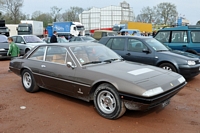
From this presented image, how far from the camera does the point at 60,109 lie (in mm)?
4535

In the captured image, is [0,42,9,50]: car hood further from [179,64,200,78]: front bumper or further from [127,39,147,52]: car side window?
[179,64,200,78]: front bumper

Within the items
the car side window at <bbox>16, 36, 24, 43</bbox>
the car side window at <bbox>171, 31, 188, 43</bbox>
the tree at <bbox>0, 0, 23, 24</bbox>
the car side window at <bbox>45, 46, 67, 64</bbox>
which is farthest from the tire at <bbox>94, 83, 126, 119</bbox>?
the tree at <bbox>0, 0, 23, 24</bbox>

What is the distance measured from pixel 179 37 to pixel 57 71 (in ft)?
21.6

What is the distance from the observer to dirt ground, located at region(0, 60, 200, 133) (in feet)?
11.9

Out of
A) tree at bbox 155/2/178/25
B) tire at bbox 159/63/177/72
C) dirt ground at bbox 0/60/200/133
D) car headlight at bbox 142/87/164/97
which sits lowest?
dirt ground at bbox 0/60/200/133

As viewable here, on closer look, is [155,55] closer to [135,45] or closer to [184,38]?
[135,45]

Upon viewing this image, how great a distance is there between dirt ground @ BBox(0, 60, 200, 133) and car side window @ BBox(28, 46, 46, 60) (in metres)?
1.05

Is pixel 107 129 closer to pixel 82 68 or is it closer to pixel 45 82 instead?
pixel 82 68

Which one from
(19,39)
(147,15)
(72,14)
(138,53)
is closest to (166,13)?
(147,15)

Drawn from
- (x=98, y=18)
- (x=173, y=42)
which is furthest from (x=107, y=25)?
(x=173, y=42)

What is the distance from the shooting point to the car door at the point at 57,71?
15.0 ft

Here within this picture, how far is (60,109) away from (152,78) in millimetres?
2104

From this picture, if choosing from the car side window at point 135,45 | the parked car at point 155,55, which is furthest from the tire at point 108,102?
the car side window at point 135,45

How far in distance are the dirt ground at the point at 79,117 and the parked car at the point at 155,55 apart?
147 cm
